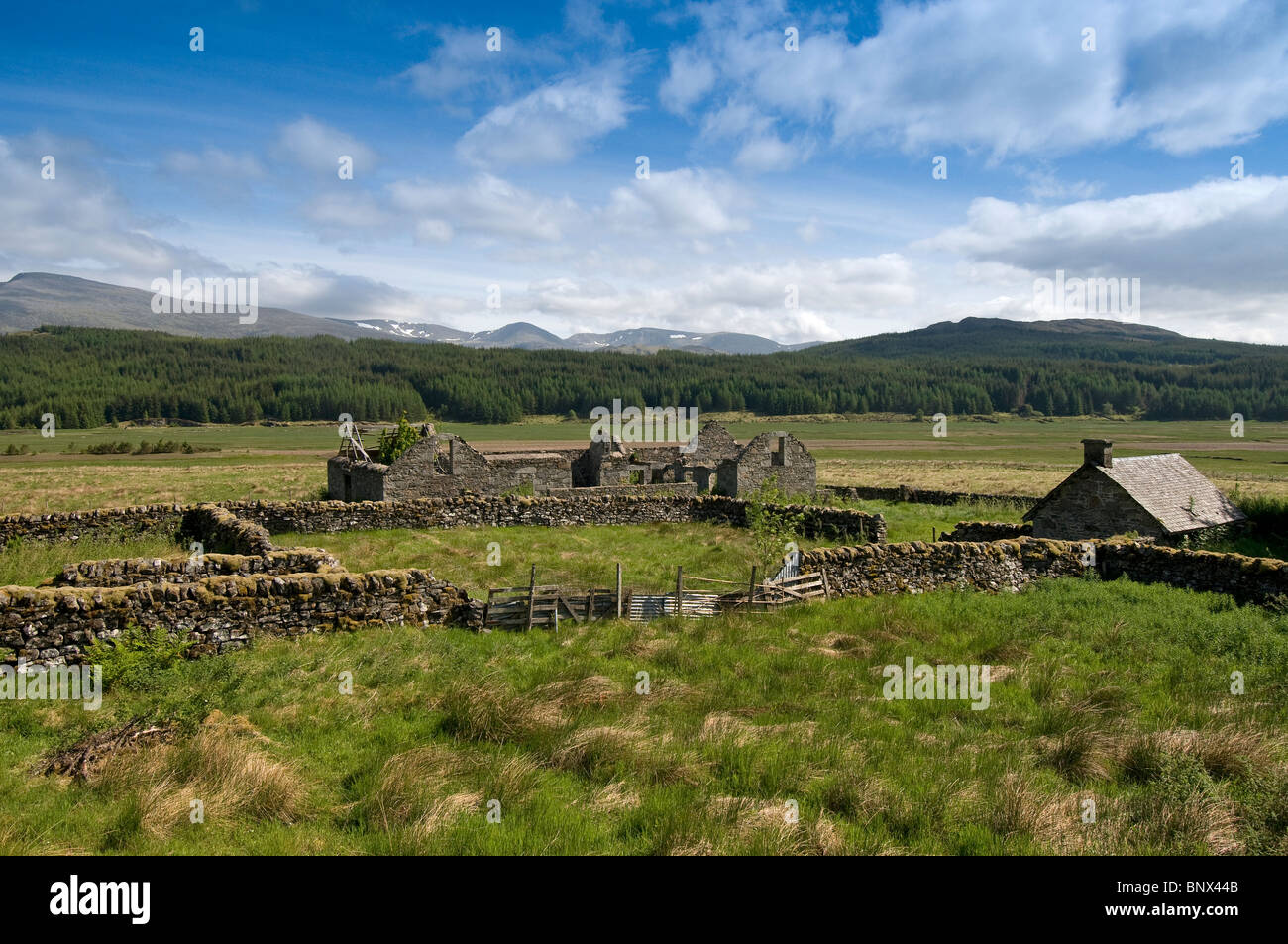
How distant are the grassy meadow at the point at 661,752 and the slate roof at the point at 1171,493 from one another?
10568 mm

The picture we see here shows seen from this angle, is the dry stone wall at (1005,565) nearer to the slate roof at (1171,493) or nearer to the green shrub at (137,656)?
the slate roof at (1171,493)

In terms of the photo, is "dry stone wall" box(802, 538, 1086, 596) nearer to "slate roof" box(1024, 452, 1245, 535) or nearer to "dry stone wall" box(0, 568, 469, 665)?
"slate roof" box(1024, 452, 1245, 535)

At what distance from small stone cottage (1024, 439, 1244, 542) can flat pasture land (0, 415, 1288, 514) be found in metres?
9.95

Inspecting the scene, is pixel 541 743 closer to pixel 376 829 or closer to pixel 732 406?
pixel 376 829

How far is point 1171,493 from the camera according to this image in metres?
21.4

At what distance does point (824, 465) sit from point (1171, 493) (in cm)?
5257

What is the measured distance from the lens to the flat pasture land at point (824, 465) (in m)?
40.2

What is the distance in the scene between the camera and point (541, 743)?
24.2 ft

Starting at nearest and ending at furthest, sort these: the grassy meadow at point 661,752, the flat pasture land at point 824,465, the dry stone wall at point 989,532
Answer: the grassy meadow at point 661,752 < the dry stone wall at point 989,532 < the flat pasture land at point 824,465

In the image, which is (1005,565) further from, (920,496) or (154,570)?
(920,496)

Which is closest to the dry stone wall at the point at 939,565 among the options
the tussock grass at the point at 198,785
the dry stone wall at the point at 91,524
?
the tussock grass at the point at 198,785

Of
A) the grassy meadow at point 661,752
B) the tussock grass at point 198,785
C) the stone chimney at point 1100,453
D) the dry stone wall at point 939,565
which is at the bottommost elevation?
the grassy meadow at point 661,752
